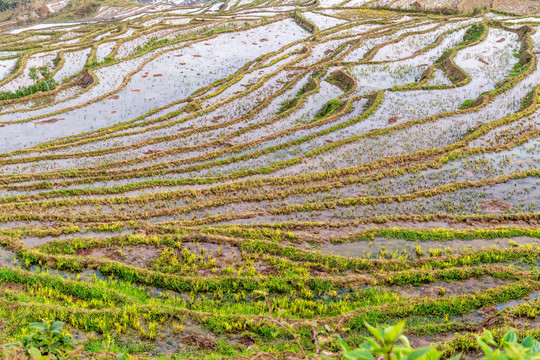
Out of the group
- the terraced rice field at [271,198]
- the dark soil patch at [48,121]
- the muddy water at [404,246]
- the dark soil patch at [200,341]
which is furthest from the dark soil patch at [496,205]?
the dark soil patch at [48,121]

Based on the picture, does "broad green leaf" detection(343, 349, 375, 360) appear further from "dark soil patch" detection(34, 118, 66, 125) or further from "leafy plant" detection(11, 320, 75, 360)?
"dark soil patch" detection(34, 118, 66, 125)

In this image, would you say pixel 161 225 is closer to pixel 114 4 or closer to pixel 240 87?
pixel 240 87

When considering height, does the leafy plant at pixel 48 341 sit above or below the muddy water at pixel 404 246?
above

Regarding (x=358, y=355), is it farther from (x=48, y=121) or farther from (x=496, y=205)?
(x=48, y=121)

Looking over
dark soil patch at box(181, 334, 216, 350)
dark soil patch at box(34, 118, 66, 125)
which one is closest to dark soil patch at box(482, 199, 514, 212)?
dark soil patch at box(181, 334, 216, 350)

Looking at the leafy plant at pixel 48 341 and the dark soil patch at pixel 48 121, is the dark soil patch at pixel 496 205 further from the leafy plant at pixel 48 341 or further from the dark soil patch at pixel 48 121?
the dark soil patch at pixel 48 121

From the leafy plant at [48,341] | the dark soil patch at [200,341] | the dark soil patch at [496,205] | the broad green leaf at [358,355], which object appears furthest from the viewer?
the dark soil patch at [496,205]

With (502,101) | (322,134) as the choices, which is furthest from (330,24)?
(322,134)

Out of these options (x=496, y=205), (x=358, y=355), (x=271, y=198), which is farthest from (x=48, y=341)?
(x=496, y=205)

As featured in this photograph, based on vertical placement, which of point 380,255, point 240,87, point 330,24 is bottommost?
point 380,255
